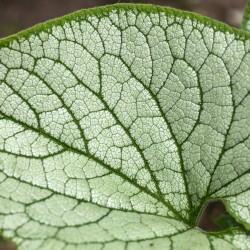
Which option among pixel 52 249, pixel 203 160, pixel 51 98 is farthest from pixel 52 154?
pixel 203 160

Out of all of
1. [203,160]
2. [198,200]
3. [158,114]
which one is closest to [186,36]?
[158,114]

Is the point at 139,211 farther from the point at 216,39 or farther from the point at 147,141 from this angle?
the point at 216,39

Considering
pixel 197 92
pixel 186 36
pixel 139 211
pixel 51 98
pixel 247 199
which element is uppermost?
pixel 186 36

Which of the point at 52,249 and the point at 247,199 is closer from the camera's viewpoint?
the point at 52,249

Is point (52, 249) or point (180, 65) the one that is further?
point (180, 65)

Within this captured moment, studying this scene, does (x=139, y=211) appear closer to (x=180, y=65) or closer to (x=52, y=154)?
(x=52, y=154)

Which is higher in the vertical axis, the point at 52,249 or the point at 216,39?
the point at 216,39
